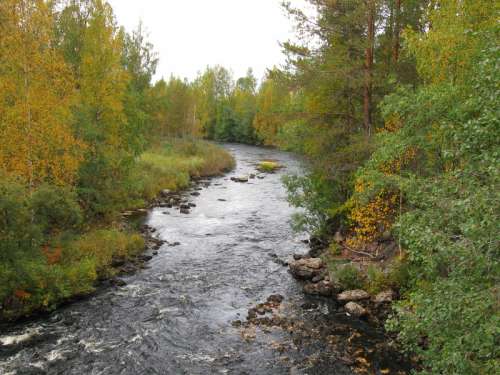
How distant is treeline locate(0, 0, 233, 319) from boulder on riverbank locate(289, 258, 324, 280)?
892 centimetres

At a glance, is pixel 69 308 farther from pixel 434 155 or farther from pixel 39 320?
pixel 434 155

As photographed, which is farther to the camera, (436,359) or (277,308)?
(277,308)

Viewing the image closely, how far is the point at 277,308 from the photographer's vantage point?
16.7 m

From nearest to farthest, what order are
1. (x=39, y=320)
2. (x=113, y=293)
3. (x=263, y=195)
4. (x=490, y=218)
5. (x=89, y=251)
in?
1. (x=490, y=218)
2. (x=39, y=320)
3. (x=113, y=293)
4. (x=89, y=251)
5. (x=263, y=195)

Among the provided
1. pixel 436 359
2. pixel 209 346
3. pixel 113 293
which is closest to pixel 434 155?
→ pixel 436 359

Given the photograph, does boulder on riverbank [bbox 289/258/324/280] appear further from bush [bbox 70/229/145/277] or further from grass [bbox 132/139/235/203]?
grass [bbox 132/139/235/203]

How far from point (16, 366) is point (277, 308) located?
31.0 ft

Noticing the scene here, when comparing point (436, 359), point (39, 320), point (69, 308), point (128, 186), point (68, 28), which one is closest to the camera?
point (436, 359)

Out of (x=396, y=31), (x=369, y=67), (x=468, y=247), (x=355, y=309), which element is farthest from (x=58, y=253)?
(x=396, y=31)

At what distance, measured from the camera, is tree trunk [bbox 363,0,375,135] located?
718 inches

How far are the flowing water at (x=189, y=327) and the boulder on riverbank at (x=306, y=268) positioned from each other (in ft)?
1.83

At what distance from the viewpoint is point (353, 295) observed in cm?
1725

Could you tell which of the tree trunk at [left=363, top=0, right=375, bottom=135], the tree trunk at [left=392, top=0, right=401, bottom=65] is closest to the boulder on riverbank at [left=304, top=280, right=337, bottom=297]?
the tree trunk at [left=363, top=0, right=375, bottom=135]

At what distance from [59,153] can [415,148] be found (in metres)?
16.0
